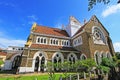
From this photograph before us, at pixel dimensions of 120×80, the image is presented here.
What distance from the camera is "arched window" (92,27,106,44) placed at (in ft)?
96.0

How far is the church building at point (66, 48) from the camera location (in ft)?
78.8

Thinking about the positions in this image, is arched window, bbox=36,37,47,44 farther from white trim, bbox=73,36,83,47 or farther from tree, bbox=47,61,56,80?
tree, bbox=47,61,56,80

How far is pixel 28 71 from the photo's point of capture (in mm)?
22891

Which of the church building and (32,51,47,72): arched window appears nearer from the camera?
the church building

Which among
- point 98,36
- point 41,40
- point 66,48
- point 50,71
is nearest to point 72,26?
point 98,36

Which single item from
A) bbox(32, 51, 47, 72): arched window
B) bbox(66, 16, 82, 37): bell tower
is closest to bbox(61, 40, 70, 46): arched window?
bbox(66, 16, 82, 37): bell tower

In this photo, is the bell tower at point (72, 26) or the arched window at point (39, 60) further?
the bell tower at point (72, 26)

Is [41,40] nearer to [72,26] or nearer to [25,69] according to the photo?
[25,69]

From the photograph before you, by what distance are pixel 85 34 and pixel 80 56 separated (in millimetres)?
5765

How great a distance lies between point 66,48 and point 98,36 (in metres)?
9.49

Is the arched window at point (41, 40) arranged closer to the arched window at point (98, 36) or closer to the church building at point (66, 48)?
the church building at point (66, 48)

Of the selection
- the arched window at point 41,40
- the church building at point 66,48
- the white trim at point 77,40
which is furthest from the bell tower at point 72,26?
the arched window at point 41,40

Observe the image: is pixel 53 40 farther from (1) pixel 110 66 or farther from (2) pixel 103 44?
(1) pixel 110 66

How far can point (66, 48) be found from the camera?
29.6m
